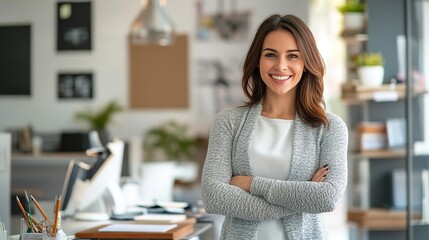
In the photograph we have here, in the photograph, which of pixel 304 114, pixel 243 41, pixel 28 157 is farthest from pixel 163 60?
pixel 304 114

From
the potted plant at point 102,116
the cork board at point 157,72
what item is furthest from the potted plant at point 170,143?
the potted plant at point 102,116

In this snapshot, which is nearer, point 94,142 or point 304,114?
point 304,114

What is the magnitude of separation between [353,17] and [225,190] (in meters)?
4.65

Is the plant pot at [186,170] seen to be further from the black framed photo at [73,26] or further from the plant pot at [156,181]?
the plant pot at [156,181]

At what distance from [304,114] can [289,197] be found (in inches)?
11.2

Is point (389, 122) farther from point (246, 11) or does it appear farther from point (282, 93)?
point (246, 11)

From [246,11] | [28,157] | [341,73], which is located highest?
[246,11]

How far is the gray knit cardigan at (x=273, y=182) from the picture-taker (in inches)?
101

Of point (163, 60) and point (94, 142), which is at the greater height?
point (163, 60)

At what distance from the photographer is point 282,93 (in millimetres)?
2604

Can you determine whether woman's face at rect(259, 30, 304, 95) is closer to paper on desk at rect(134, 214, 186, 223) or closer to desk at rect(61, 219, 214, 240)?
desk at rect(61, 219, 214, 240)

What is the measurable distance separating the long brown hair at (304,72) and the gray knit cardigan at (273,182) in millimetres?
36

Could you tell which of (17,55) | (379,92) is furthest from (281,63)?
(17,55)

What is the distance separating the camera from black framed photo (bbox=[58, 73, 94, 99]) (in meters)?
12.4
